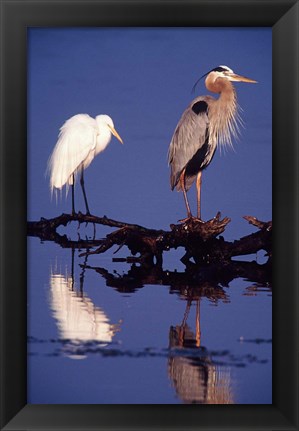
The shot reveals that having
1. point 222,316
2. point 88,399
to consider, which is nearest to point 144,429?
point 88,399

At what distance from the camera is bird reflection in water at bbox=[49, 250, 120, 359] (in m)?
2.12

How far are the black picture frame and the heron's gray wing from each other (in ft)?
→ 0.81

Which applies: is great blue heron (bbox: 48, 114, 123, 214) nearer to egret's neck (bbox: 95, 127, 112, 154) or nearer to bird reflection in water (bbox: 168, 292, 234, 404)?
egret's neck (bbox: 95, 127, 112, 154)

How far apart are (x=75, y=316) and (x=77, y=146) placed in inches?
23.0

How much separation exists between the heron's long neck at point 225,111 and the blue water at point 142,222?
1.2 inches

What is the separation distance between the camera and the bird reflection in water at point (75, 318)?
6.97 feet

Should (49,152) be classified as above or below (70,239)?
above

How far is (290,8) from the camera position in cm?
206

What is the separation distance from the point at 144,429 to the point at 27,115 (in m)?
1.11

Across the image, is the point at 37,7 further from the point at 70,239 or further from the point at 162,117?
the point at 70,239

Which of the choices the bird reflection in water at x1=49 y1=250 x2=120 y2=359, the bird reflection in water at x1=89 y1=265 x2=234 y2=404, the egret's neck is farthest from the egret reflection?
the egret's neck

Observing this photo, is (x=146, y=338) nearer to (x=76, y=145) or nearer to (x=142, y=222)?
(x=142, y=222)

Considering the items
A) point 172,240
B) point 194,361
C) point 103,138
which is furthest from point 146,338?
point 103,138

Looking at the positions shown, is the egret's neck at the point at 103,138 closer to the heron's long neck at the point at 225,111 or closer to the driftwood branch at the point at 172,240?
the driftwood branch at the point at 172,240
